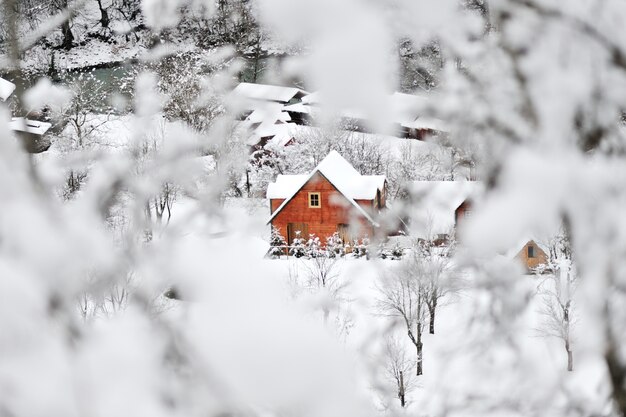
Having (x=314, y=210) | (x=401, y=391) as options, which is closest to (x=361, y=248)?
(x=314, y=210)

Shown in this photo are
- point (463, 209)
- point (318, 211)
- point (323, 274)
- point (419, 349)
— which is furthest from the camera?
point (318, 211)

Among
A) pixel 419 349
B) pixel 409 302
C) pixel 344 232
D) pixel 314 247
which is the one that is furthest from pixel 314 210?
pixel 419 349

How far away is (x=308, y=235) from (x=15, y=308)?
1831 centimetres

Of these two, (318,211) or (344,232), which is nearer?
(344,232)

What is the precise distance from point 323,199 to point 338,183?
0.77 m

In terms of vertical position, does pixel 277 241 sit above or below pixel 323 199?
below

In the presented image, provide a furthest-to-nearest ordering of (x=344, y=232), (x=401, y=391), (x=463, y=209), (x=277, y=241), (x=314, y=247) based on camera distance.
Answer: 1. (x=277, y=241)
2. (x=344, y=232)
3. (x=314, y=247)
4. (x=401, y=391)
5. (x=463, y=209)

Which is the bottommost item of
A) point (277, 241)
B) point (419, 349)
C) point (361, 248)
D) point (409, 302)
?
point (419, 349)

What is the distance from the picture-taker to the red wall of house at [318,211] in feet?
62.9

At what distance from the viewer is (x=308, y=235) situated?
63.2ft

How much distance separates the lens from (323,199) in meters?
19.5

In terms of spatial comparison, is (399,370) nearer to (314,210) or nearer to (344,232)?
(344,232)

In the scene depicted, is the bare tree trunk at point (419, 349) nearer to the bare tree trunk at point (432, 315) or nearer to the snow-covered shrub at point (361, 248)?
the bare tree trunk at point (432, 315)

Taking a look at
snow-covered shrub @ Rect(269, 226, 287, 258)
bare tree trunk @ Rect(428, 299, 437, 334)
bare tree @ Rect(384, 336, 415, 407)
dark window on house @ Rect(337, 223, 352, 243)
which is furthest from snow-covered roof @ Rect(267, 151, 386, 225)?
bare tree @ Rect(384, 336, 415, 407)
